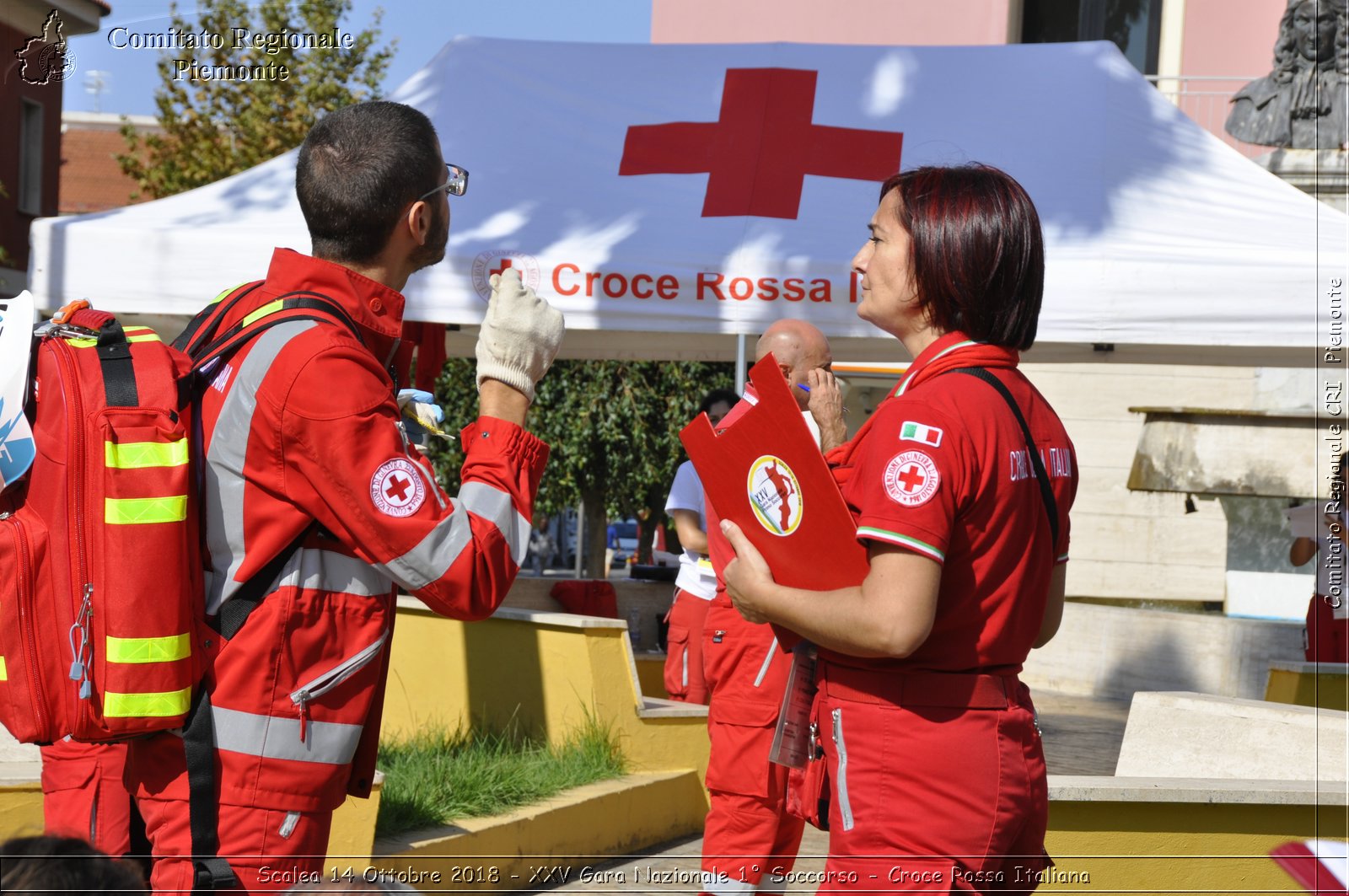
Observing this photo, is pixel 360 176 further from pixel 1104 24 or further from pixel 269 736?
pixel 1104 24

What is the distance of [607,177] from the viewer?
668 centimetres

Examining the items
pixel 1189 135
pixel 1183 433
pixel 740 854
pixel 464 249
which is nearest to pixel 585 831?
pixel 740 854

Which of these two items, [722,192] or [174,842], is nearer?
[174,842]

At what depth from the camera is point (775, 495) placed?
2176 millimetres

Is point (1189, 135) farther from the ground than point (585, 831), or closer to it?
farther from the ground

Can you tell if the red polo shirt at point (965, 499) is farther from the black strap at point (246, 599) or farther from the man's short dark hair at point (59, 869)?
the man's short dark hair at point (59, 869)

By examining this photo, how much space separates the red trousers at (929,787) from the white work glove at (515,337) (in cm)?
65

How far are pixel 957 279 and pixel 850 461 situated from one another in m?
0.33

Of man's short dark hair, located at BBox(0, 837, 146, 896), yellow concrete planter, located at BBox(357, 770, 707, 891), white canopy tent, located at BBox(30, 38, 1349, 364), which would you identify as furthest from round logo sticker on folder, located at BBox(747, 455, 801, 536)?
white canopy tent, located at BBox(30, 38, 1349, 364)

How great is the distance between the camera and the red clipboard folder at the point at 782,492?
204cm

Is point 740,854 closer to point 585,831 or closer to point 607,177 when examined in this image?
point 585,831

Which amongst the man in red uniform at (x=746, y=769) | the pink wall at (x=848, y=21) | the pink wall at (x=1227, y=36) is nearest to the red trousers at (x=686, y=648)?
the man in red uniform at (x=746, y=769)

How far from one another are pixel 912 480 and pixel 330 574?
823mm

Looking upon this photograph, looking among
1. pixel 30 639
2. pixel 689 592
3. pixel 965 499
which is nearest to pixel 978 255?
pixel 965 499
